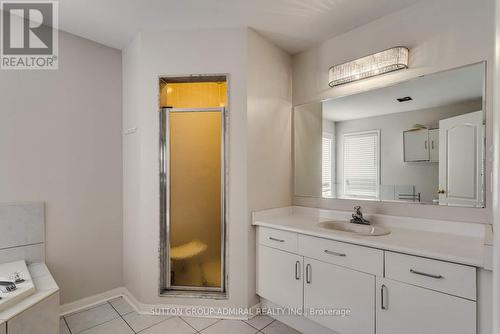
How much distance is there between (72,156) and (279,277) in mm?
2106

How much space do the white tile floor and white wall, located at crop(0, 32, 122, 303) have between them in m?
0.28

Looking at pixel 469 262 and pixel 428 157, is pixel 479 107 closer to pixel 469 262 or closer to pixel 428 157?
pixel 428 157

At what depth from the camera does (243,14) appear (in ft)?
6.67

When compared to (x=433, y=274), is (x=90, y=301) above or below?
below

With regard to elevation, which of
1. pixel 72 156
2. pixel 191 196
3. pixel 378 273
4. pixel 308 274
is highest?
pixel 72 156

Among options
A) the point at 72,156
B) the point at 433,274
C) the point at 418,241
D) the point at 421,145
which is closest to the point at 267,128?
the point at 421,145

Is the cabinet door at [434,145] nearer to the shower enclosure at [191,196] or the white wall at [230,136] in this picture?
the white wall at [230,136]

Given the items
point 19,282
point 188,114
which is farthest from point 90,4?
point 19,282

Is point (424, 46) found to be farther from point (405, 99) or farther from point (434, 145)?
point (434, 145)

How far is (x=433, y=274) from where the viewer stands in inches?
51.9

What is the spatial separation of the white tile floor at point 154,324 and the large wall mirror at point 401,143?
121 centimetres

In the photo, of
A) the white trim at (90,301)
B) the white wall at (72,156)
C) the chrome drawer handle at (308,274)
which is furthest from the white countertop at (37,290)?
the chrome drawer handle at (308,274)

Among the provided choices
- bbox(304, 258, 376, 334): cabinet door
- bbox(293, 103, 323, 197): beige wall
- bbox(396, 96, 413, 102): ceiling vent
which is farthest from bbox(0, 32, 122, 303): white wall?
bbox(396, 96, 413, 102): ceiling vent

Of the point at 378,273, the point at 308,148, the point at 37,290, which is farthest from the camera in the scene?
the point at 308,148
